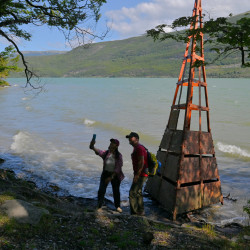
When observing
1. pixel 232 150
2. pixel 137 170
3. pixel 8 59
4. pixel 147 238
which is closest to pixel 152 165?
pixel 137 170

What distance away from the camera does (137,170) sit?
265 inches

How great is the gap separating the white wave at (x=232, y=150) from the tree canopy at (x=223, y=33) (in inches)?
525

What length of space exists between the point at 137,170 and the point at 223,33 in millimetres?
3875

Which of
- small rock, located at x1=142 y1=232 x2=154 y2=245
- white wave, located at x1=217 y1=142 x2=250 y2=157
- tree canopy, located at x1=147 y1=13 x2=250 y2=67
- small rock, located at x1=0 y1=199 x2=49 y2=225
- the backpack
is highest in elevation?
tree canopy, located at x1=147 y1=13 x2=250 y2=67

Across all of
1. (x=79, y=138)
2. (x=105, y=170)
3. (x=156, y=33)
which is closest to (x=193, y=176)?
(x=105, y=170)

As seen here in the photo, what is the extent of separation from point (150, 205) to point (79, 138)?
1399cm

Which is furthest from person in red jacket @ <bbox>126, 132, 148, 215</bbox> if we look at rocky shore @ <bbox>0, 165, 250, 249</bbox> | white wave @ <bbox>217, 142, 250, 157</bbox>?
white wave @ <bbox>217, 142, 250, 157</bbox>

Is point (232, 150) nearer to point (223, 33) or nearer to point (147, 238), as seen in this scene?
point (223, 33)

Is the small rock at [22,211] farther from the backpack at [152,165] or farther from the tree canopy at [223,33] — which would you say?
the tree canopy at [223,33]

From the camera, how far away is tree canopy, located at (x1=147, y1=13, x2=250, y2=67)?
222 inches

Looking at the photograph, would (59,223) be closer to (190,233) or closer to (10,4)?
(190,233)

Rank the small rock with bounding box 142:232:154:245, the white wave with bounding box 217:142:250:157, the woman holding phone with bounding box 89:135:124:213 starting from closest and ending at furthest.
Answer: the small rock with bounding box 142:232:154:245
the woman holding phone with bounding box 89:135:124:213
the white wave with bounding box 217:142:250:157

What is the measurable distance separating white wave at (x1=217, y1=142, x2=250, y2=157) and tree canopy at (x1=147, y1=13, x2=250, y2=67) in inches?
525

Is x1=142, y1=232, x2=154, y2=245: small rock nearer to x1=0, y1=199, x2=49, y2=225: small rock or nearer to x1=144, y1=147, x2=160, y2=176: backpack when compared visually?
x1=144, y1=147, x2=160, y2=176: backpack
